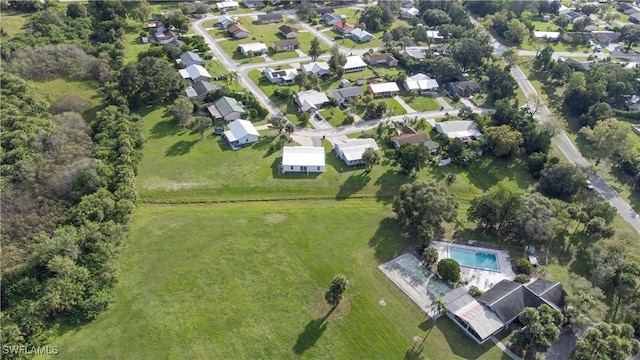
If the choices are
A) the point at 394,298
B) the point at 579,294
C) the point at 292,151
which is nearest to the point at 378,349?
the point at 394,298

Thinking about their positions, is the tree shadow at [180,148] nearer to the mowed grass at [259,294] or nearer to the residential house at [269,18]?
the mowed grass at [259,294]

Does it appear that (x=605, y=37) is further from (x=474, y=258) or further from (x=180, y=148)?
(x=180, y=148)

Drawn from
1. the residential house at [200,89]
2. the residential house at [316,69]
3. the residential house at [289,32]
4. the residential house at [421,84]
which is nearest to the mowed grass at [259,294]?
the residential house at [200,89]

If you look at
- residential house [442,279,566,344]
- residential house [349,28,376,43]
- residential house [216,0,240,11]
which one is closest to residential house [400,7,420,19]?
residential house [349,28,376,43]

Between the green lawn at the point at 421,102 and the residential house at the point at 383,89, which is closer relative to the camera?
the green lawn at the point at 421,102

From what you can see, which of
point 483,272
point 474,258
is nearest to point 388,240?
point 474,258

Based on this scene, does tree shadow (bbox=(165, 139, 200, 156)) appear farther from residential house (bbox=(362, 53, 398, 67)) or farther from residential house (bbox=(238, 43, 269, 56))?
residential house (bbox=(362, 53, 398, 67))

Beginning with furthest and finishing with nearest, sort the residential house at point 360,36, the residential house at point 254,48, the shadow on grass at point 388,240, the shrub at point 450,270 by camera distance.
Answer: the residential house at point 360,36 → the residential house at point 254,48 → the shadow on grass at point 388,240 → the shrub at point 450,270
